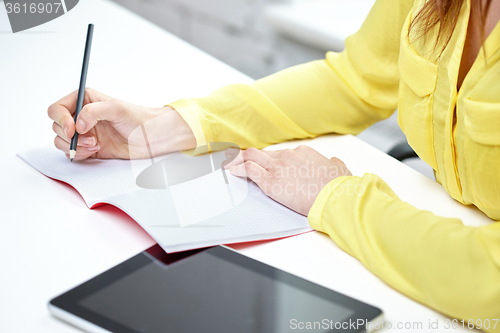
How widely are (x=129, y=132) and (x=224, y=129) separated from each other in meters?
0.16

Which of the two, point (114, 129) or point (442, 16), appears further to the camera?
point (114, 129)

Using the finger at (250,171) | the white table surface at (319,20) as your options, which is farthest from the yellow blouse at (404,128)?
the white table surface at (319,20)

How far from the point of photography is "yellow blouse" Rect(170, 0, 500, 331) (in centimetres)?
46

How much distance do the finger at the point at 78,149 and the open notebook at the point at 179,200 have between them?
0.05ft

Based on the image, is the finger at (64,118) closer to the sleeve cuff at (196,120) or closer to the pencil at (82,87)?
the pencil at (82,87)

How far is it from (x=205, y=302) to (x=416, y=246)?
23cm

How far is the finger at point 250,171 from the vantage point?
0.66 metres

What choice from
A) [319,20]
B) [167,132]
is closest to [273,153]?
[167,132]

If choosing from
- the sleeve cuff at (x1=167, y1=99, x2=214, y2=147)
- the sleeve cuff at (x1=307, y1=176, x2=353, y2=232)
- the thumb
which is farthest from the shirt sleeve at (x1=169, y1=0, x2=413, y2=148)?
the sleeve cuff at (x1=307, y1=176, x2=353, y2=232)

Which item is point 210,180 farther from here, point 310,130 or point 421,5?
point 421,5

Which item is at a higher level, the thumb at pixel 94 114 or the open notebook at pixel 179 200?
the thumb at pixel 94 114

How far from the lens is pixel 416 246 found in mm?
489

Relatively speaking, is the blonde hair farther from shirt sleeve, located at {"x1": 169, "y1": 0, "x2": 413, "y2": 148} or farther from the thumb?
the thumb

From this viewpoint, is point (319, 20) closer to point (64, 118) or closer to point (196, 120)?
point (196, 120)
